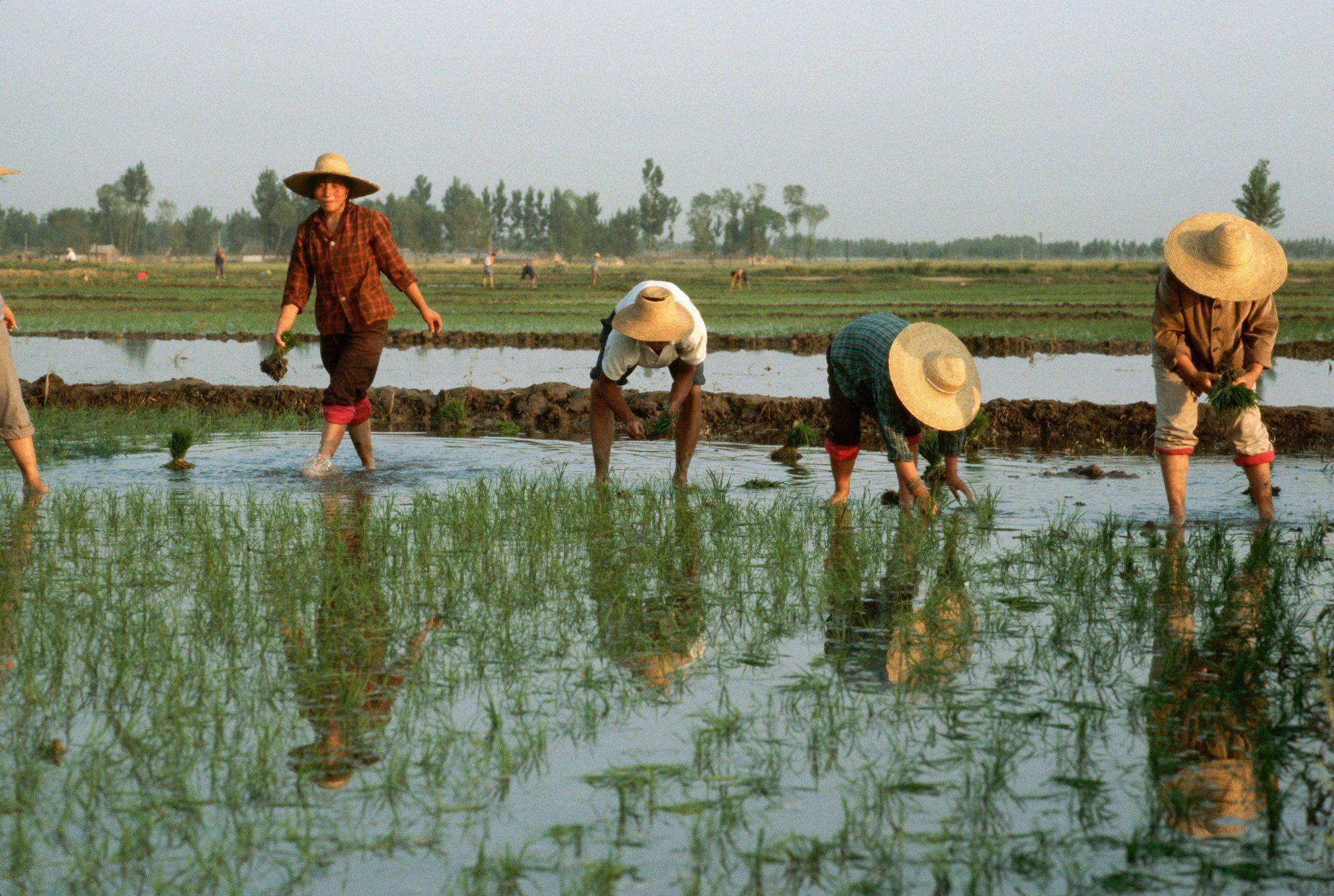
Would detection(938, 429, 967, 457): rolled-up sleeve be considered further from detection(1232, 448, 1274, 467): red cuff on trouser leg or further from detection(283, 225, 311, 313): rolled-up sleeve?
detection(283, 225, 311, 313): rolled-up sleeve

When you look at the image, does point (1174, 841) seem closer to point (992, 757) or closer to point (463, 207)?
point (992, 757)

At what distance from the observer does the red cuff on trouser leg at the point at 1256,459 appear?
6.14 meters

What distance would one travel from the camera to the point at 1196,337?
233 inches

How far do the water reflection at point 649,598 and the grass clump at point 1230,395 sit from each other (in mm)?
2333

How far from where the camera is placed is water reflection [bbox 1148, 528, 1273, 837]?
2771 millimetres

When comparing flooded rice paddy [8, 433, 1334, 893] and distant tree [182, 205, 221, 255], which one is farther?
distant tree [182, 205, 221, 255]

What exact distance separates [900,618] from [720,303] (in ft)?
101

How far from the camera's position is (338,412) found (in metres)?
7.29

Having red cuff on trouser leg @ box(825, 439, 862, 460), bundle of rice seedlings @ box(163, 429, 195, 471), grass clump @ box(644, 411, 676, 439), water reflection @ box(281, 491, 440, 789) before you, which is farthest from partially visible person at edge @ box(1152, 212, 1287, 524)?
bundle of rice seedlings @ box(163, 429, 195, 471)

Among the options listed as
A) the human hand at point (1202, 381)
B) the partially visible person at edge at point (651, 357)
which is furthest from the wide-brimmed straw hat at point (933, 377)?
the partially visible person at edge at point (651, 357)

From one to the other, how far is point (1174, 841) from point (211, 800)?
6.29ft

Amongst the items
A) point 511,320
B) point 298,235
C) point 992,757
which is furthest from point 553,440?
point 511,320

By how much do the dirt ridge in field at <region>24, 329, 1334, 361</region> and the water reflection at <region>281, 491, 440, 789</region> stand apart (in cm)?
1478

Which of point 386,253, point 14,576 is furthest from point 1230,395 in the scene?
point 14,576
